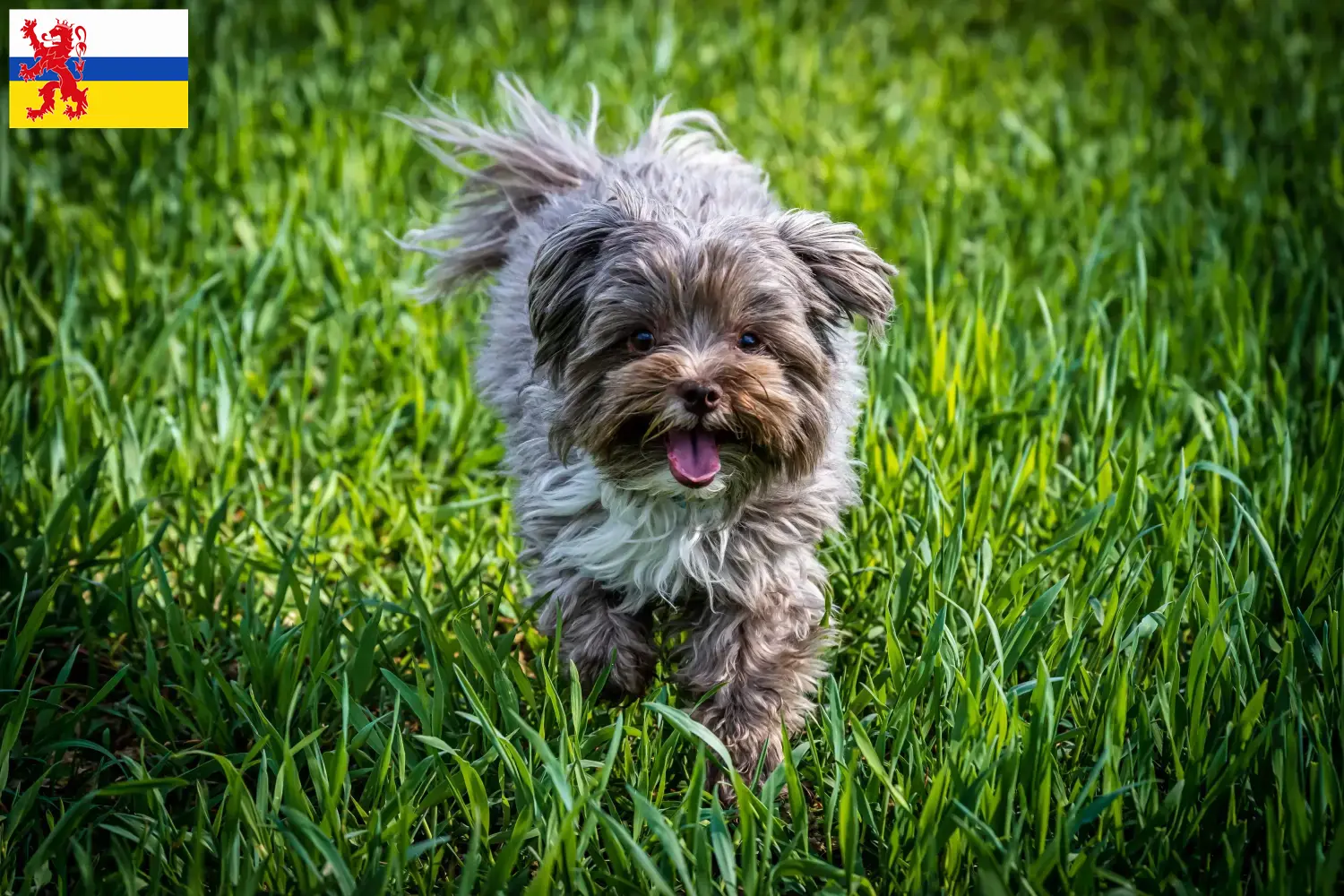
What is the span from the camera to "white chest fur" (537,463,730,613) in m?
3.03

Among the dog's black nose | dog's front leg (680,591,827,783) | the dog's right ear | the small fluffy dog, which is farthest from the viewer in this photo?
dog's front leg (680,591,827,783)

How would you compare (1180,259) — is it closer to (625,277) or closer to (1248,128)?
(1248,128)

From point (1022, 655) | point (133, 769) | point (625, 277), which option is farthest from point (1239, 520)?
point (133, 769)

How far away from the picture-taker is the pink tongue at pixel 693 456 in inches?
111

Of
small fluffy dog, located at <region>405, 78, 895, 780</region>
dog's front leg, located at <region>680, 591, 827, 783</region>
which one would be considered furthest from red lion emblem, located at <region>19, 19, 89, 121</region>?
dog's front leg, located at <region>680, 591, 827, 783</region>

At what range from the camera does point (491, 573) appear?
398 centimetres

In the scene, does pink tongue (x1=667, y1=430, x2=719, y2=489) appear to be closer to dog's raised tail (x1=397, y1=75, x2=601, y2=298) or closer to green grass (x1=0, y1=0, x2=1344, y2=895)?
Answer: green grass (x1=0, y1=0, x2=1344, y2=895)

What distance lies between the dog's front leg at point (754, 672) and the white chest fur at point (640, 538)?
0.13 meters

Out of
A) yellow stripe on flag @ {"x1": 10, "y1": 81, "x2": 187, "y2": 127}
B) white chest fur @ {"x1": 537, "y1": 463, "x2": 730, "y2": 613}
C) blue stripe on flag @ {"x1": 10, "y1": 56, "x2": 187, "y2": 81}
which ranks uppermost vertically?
blue stripe on flag @ {"x1": 10, "y1": 56, "x2": 187, "y2": 81}

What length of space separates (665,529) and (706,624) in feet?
0.99

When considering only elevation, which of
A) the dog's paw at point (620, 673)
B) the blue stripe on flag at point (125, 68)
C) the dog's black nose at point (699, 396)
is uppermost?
the blue stripe on flag at point (125, 68)

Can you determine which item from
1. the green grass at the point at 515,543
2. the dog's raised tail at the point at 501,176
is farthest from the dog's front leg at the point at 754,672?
the dog's raised tail at the point at 501,176
